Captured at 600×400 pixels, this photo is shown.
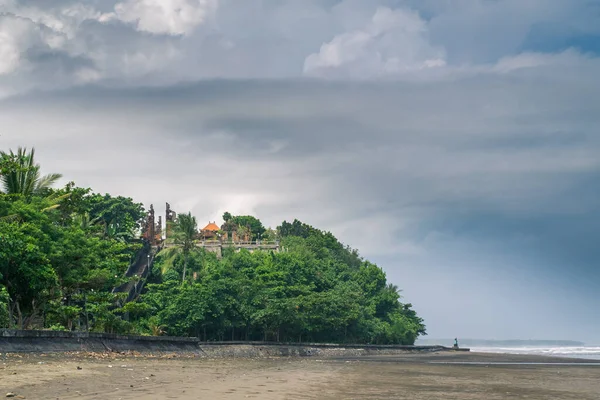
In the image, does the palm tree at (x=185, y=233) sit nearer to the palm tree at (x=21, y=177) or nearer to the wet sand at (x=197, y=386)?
the palm tree at (x=21, y=177)

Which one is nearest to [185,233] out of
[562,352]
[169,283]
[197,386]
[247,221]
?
[169,283]

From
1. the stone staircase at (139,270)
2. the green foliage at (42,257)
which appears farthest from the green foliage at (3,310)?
the stone staircase at (139,270)

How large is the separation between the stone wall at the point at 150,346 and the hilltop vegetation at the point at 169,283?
3.97 metres

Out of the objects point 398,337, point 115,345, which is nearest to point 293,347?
point 115,345

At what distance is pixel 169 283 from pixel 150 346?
37792 mm

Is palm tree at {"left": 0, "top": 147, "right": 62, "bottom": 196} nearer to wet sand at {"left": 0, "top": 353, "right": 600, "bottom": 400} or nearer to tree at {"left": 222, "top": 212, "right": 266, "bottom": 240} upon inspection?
wet sand at {"left": 0, "top": 353, "right": 600, "bottom": 400}

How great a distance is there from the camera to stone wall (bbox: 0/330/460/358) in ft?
78.8

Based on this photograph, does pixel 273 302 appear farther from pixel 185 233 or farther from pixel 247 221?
pixel 247 221

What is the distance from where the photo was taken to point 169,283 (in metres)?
73.6

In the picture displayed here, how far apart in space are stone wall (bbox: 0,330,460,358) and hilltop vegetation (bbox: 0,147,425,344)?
397 cm

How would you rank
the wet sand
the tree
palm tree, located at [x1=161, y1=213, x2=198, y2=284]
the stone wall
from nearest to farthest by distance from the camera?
1. the wet sand
2. the stone wall
3. palm tree, located at [x1=161, y1=213, x2=198, y2=284]
4. the tree

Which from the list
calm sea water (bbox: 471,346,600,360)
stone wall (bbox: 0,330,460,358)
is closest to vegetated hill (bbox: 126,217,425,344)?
stone wall (bbox: 0,330,460,358)

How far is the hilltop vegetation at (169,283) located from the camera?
33.9 metres

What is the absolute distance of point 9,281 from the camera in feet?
104
